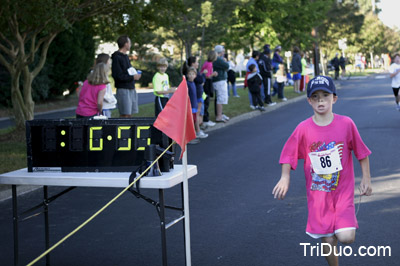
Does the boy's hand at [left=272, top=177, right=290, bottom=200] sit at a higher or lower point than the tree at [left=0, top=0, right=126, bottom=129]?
lower

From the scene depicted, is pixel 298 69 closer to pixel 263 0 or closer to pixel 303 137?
pixel 263 0

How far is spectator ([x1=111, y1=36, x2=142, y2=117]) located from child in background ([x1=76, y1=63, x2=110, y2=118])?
5.16ft

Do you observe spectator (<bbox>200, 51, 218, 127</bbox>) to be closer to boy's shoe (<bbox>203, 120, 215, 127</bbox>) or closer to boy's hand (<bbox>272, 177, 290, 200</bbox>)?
boy's shoe (<bbox>203, 120, 215, 127</bbox>)

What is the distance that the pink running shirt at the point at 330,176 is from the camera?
4.64 metres

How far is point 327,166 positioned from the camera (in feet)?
15.4

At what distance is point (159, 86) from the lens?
13.9 metres

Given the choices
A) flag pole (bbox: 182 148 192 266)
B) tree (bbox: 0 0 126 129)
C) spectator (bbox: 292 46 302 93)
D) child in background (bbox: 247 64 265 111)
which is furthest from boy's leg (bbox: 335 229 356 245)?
spectator (bbox: 292 46 302 93)

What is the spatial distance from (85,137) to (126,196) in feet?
11.9

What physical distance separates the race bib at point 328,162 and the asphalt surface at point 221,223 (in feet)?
4.46

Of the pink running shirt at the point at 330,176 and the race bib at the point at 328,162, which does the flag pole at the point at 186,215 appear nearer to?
the pink running shirt at the point at 330,176

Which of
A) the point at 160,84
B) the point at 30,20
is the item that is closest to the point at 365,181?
the point at 160,84

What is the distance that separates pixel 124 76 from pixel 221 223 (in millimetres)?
6349

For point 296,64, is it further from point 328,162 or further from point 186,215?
point 328,162

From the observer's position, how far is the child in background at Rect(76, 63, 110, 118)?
11.2 m
